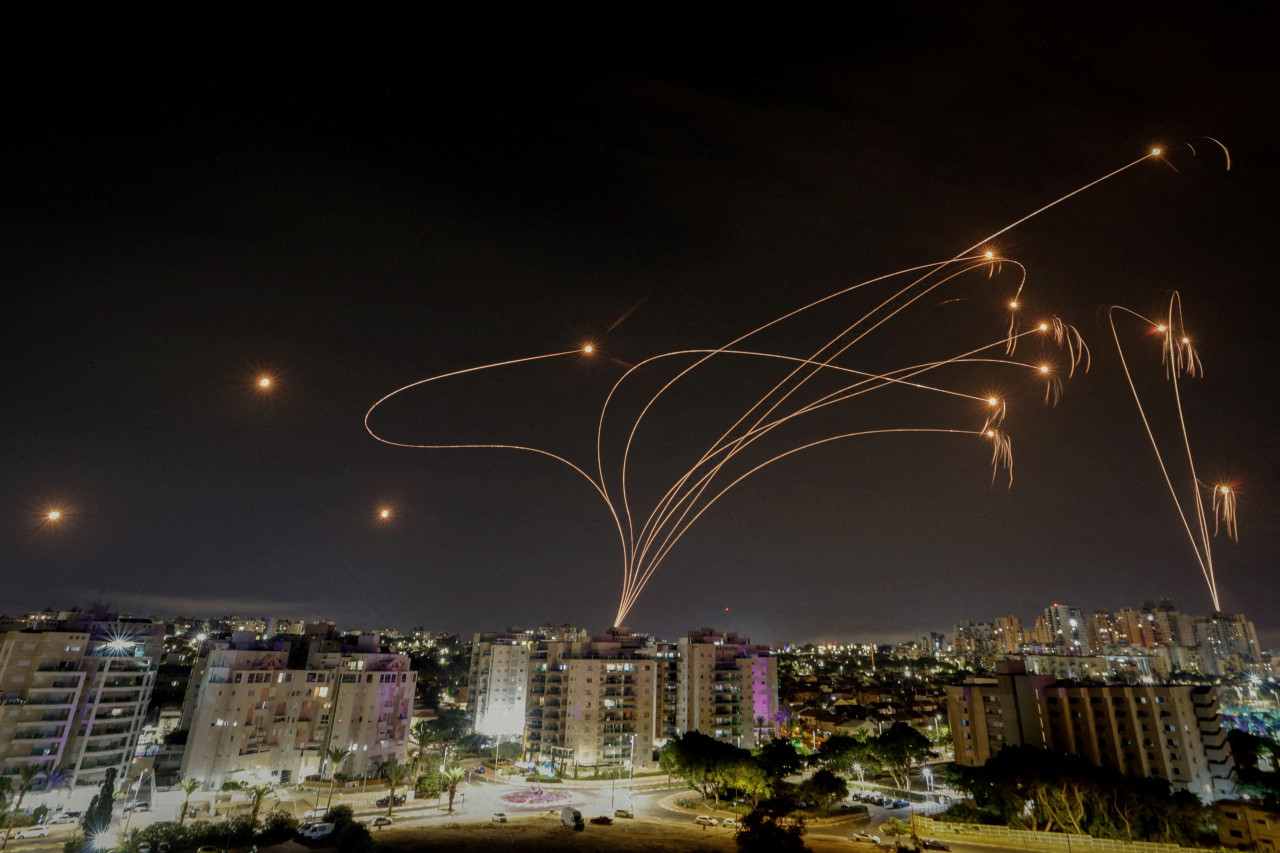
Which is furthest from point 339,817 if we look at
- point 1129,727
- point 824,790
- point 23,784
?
point 1129,727

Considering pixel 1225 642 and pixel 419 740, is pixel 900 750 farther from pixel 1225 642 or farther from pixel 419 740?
pixel 1225 642

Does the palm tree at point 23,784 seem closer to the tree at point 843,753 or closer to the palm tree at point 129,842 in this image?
the palm tree at point 129,842

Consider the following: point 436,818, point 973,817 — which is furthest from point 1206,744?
point 436,818

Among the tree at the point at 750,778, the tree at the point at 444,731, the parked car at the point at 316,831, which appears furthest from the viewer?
the tree at the point at 444,731

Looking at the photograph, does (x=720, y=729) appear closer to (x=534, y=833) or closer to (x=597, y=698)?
(x=597, y=698)

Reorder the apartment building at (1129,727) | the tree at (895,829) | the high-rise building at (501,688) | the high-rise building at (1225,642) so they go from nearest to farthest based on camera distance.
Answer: the tree at (895,829)
the apartment building at (1129,727)
the high-rise building at (501,688)
the high-rise building at (1225,642)

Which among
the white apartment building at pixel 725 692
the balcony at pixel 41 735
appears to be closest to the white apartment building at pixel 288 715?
the balcony at pixel 41 735
